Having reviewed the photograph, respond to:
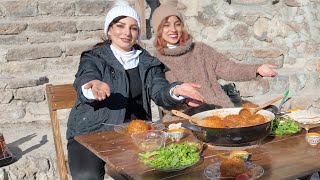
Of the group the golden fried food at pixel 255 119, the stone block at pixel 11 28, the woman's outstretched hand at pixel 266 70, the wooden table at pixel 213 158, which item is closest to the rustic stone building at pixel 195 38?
the stone block at pixel 11 28

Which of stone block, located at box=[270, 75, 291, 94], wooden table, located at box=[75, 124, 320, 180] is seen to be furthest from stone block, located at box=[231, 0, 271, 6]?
wooden table, located at box=[75, 124, 320, 180]

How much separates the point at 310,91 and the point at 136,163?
3.67m

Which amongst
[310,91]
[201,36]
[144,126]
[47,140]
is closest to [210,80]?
[144,126]

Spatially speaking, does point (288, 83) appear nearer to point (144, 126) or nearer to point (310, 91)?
point (310, 91)

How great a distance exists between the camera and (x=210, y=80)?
3.14m

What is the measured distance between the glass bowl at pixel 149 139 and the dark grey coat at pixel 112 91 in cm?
45

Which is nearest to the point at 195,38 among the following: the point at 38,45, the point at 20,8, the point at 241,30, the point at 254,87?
the point at 241,30

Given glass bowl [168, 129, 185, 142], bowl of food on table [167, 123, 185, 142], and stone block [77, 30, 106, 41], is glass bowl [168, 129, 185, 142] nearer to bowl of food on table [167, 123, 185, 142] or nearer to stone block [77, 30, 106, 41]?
bowl of food on table [167, 123, 185, 142]

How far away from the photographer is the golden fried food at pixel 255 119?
6.00 ft

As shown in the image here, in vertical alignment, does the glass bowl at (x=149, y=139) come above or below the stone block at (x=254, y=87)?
above

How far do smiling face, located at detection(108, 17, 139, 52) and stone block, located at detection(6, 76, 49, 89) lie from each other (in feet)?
5.31

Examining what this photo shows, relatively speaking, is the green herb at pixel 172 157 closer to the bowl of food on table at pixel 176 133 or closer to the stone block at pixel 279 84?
the bowl of food on table at pixel 176 133

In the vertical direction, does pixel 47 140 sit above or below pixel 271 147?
below

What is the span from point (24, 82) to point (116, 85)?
67.1 inches
